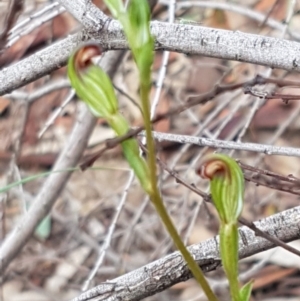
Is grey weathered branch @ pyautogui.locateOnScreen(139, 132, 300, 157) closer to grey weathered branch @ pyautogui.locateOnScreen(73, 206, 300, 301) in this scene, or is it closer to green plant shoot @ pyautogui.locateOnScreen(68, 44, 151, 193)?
grey weathered branch @ pyautogui.locateOnScreen(73, 206, 300, 301)

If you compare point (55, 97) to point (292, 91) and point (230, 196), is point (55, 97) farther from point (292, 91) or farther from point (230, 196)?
point (230, 196)

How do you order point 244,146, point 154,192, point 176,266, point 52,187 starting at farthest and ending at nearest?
point 52,187, point 244,146, point 176,266, point 154,192

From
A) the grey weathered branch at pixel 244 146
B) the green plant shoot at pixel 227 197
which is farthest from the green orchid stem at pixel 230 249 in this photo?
the grey weathered branch at pixel 244 146

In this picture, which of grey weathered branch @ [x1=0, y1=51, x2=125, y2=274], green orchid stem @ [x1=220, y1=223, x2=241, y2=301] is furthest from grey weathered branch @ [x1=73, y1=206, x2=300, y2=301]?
grey weathered branch @ [x1=0, y1=51, x2=125, y2=274]

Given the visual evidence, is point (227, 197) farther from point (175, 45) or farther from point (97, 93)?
point (175, 45)

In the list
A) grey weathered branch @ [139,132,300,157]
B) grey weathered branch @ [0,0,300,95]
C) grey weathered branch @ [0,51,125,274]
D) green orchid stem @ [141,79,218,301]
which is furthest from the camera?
grey weathered branch @ [0,51,125,274]

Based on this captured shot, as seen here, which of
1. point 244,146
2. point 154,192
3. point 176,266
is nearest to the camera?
point 154,192

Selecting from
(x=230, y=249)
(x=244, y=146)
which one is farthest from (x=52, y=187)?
(x=230, y=249)

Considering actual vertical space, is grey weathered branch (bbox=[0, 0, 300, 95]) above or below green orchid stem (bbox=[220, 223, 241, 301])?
above
